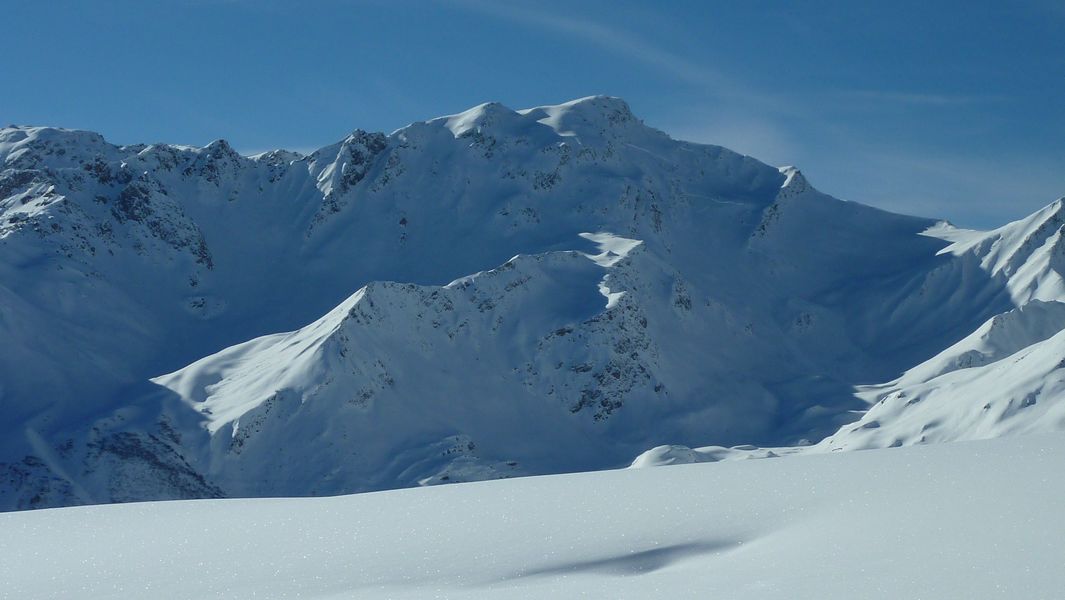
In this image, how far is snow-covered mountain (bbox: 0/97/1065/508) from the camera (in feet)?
320

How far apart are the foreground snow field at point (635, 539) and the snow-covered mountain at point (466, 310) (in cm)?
7030

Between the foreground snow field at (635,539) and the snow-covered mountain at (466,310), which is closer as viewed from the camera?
the foreground snow field at (635,539)

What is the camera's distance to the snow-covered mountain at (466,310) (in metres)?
97.4

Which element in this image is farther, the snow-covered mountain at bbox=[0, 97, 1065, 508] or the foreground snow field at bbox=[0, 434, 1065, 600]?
the snow-covered mountain at bbox=[0, 97, 1065, 508]

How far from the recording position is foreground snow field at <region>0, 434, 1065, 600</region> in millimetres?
9539

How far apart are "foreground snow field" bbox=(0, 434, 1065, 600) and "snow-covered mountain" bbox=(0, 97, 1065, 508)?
70.3 metres

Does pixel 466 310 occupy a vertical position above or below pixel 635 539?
above

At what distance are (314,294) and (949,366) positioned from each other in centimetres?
6794

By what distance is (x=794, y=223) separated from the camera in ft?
514

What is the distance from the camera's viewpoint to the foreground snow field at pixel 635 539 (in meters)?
9.54

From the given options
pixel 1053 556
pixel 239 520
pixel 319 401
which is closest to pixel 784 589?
pixel 1053 556

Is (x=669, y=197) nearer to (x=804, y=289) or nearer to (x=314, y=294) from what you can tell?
(x=804, y=289)

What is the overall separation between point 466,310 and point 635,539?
10642 cm

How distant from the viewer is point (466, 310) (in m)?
117
